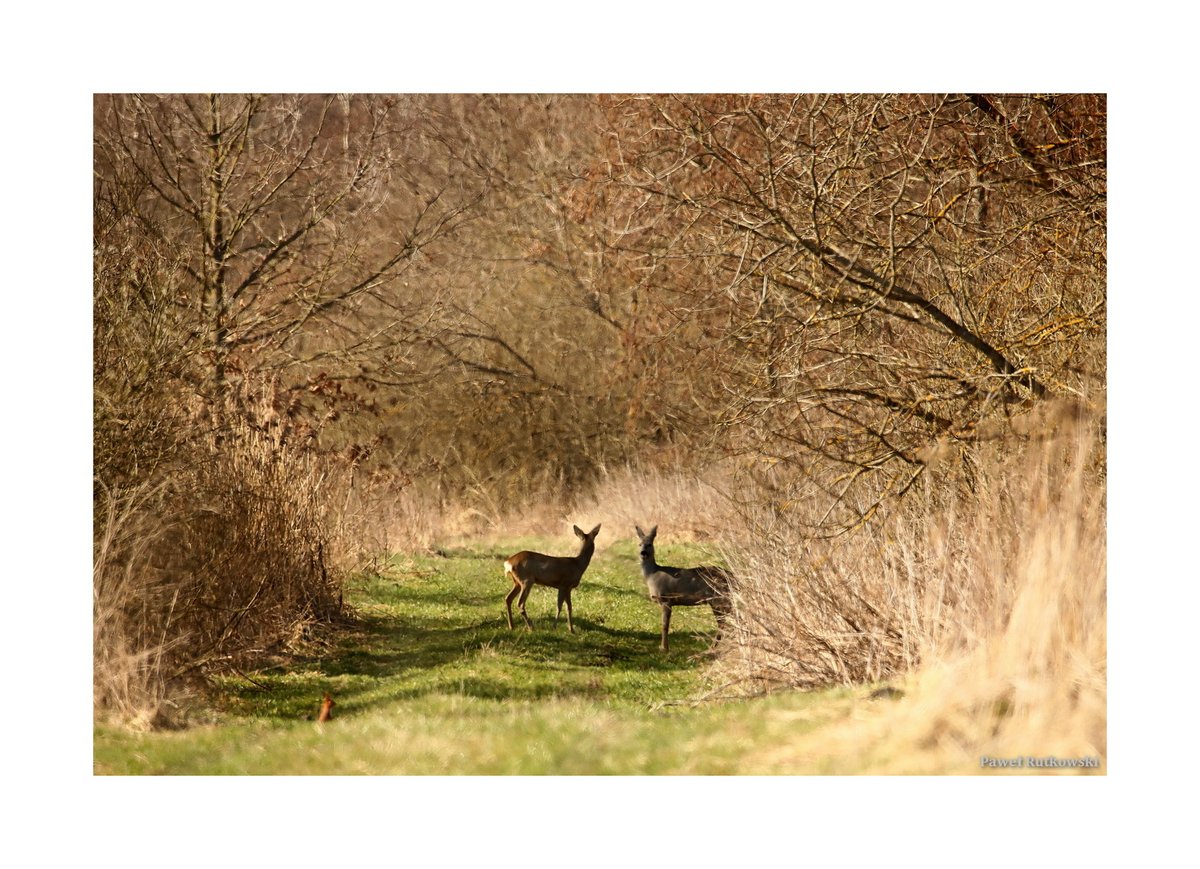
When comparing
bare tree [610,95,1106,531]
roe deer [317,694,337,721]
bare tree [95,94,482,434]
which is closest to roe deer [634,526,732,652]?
bare tree [610,95,1106,531]

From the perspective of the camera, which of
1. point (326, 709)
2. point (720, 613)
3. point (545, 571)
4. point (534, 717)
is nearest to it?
point (534, 717)

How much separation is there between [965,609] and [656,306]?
865 centimetres

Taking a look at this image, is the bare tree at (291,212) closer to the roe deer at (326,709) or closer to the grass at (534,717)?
the grass at (534,717)

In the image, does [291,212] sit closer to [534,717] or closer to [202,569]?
[202,569]

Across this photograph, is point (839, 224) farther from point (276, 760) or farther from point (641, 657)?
point (276, 760)

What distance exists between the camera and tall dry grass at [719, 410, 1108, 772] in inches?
223

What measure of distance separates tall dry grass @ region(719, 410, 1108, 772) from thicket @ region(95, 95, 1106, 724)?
0.04 m

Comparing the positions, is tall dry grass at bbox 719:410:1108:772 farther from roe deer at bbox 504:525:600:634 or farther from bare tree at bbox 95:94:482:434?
bare tree at bbox 95:94:482:434

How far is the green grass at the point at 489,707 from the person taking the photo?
6070 millimetres

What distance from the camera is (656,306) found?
1448cm

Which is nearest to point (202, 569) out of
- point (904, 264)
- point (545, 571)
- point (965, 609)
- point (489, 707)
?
point (489, 707)

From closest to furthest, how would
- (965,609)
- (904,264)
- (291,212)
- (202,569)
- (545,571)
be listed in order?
(965,609)
(904,264)
(202,569)
(545,571)
(291,212)

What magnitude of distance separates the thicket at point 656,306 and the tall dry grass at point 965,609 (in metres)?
0.04

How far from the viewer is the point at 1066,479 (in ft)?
21.3
